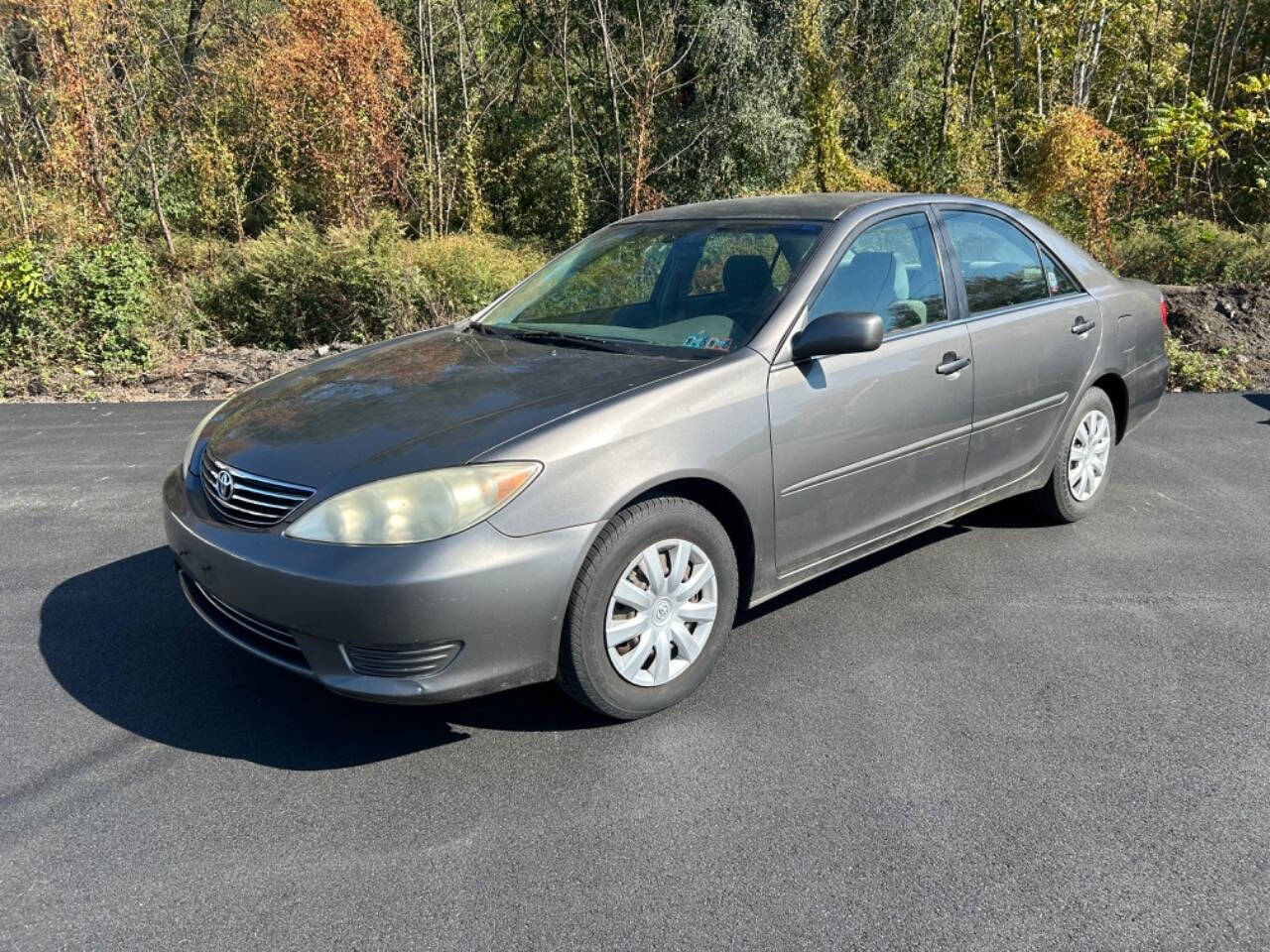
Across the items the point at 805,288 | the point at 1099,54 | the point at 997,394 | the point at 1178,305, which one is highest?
the point at 1099,54

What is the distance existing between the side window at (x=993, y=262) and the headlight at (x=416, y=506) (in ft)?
7.97

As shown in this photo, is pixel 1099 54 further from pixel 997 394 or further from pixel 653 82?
pixel 997 394

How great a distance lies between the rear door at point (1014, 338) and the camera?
4387mm

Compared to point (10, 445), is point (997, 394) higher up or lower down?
higher up

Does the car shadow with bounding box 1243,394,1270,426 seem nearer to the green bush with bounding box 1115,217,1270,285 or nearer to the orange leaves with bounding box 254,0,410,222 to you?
the green bush with bounding box 1115,217,1270,285

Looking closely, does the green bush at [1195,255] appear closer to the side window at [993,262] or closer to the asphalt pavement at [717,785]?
the side window at [993,262]

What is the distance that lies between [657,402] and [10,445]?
5883 mm

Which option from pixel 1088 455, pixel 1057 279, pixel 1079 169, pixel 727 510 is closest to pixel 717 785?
pixel 727 510

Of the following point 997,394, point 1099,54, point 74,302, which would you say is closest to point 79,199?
point 74,302

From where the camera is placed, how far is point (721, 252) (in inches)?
165

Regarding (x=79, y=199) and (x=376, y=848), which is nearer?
(x=376, y=848)

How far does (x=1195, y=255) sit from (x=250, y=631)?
40.6 feet

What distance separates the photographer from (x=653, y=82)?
13.3 metres

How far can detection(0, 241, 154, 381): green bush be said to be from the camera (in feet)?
30.1
